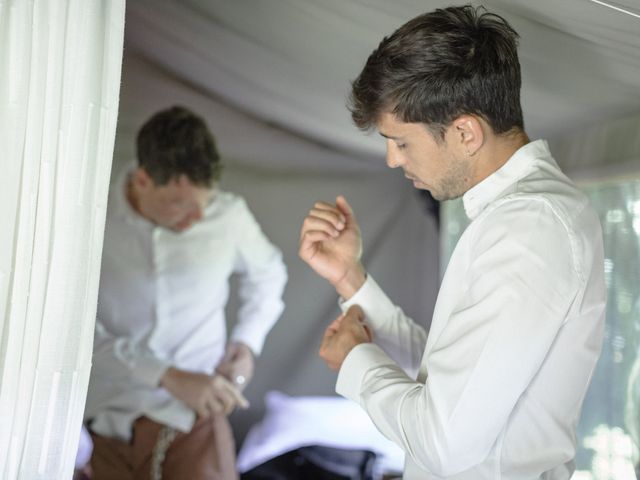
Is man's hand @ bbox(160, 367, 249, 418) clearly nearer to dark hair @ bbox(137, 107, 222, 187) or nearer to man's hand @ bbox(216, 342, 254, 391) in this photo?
man's hand @ bbox(216, 342, 254, 391)

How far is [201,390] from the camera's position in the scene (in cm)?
306

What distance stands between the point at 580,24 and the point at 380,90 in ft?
1.49

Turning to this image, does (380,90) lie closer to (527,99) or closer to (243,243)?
(527,99)

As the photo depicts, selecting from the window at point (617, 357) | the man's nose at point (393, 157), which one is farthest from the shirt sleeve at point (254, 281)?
the man's nose at point (393, 157)

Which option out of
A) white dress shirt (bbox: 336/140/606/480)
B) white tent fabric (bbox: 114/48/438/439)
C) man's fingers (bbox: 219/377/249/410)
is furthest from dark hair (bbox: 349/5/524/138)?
white tent fabric (bbox: 114/48/438/439)

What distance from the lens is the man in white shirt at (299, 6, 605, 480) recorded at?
1101 mm

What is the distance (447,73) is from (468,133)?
11cm

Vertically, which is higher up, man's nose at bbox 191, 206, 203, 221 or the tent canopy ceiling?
the tent canopy ceiling

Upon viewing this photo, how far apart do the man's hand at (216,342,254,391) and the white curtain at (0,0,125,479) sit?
2.14 meters

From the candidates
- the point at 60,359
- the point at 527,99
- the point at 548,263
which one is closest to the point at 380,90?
the point at 548,263

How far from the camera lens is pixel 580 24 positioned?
1470 millimetres

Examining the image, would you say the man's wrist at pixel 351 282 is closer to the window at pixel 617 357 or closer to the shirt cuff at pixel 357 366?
the shirt cuff at pixel 357 366

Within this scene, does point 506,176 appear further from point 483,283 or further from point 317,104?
point 317,104

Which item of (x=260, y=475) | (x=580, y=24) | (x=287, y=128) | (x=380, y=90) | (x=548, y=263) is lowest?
(x=260, y=475)
